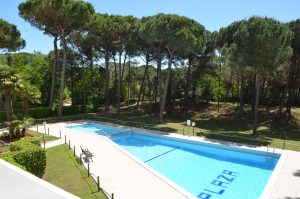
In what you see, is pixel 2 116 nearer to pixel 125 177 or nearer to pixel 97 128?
pixel 97 128

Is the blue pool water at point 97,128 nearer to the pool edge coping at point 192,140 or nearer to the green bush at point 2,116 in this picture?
the pool edge coping at point 192,140

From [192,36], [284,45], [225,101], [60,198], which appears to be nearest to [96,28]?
[192,36]

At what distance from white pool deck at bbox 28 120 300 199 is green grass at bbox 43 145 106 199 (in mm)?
550

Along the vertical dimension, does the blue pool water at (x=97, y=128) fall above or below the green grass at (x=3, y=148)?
below

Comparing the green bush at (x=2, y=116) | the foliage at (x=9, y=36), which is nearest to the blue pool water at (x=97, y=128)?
the green bush at (x=2, y=116)

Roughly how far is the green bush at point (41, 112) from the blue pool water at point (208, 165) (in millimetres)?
9255

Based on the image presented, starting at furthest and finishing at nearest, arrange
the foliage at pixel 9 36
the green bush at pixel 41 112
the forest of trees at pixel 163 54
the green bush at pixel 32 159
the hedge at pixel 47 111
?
1. the foliage at pixel 9 36
2. the green bush at pixel 41 112
3. the hedge at pixel 47 111
4. the forest of trees at pixel 163 54
5. the green bush at pixel 32 159

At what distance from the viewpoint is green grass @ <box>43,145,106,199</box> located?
30.2 feet

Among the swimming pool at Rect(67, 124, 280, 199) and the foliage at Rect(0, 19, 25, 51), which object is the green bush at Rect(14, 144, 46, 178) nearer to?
the swimming pool at Rect(67, 124, 280, 199)

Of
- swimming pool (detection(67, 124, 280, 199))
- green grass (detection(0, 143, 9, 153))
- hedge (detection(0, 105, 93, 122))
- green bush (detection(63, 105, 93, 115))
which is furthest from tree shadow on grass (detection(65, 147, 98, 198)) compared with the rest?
green bush (detection(63, 105, 93, 115))

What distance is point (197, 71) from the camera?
32.5 m

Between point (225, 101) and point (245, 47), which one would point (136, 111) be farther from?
point (245, 47)

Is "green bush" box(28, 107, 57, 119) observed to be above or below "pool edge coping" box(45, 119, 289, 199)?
above

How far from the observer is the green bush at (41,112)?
2415cm
